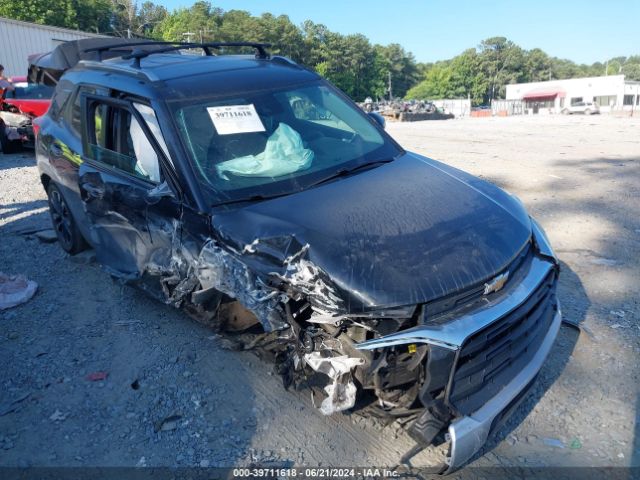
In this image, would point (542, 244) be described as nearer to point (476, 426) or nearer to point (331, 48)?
point (476, 426)

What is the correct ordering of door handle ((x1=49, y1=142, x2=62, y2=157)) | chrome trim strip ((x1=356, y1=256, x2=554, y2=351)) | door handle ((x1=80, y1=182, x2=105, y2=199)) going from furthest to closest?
1. door handle ((x1=49, y1=142, x2=62, y2=157))
2. door handle ((x1=80, y1=182, x2=105, y2=199))
3. chrome trim strip ((x1=356, y1=256, x2=554, y2=351))

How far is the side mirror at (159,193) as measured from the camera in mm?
3152

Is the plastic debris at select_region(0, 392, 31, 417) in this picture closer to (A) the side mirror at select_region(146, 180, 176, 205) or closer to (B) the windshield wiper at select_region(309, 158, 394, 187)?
(A) the side mirror at select_region(146, 180, 176, 205)

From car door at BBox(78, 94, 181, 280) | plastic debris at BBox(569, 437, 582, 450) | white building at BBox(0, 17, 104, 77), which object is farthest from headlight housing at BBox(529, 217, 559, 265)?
white building at BBox(0, 17, 104, 77)

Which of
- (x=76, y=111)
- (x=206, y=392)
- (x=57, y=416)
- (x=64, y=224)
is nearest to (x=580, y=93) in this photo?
(x=64, y=224)

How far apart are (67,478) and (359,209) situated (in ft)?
6.45

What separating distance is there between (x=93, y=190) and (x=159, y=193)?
1.04 metres

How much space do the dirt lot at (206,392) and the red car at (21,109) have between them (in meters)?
7.63

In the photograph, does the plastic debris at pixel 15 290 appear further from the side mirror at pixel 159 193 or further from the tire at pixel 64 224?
the side mirror at pixel 159 193

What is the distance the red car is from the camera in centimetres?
1141

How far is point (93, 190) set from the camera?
12.9ft

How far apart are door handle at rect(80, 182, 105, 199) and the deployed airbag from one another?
1.19 metres

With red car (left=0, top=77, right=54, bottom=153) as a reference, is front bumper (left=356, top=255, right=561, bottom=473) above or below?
below

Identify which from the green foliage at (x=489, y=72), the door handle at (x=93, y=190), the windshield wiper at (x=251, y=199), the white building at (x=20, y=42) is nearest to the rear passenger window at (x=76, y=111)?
the door handle at (x=93, y=190)
